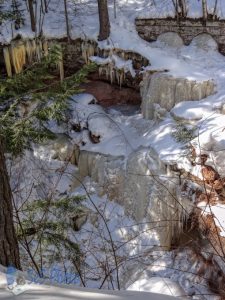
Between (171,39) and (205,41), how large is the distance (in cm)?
94

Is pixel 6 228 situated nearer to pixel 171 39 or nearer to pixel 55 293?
pixel 55 293

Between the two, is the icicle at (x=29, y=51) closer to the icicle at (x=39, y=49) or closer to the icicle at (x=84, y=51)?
the icicle at (x=39, y=49)

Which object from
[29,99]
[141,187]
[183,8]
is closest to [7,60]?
[183,8]

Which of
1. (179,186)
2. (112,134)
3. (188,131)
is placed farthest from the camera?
(112,134)

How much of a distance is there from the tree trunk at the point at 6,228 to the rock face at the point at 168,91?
7.26 metres

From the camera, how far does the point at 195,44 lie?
11578 millimetres

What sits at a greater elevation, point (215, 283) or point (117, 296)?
point (117, 296)

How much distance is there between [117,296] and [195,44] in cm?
1025

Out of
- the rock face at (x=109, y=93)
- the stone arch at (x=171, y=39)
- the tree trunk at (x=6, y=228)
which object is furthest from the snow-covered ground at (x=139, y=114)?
the tree trunk at (x=6, y=228)

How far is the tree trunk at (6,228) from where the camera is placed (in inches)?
118

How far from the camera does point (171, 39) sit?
11.8 m

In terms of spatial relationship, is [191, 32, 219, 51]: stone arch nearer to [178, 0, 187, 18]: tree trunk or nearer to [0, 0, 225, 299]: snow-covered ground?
[0, 0, 225, 299]: snow-covered ground

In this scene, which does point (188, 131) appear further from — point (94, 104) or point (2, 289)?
point (2, 289)

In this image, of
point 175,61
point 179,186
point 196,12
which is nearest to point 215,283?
point 179,186
